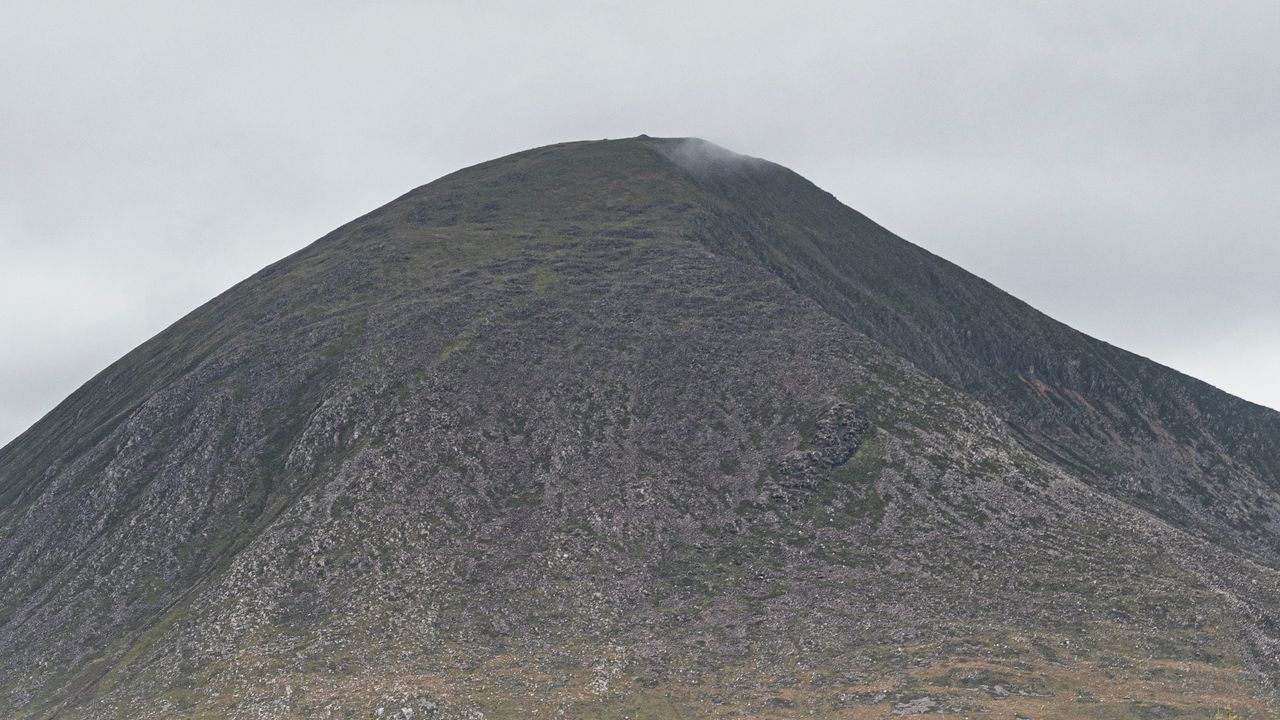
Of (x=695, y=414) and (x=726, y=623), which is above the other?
(x=695, y=414)

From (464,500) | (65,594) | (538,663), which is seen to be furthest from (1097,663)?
(65,594)

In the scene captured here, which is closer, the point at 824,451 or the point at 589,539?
the point at 589,539

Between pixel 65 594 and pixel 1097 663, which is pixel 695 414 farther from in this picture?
pixel 65 594

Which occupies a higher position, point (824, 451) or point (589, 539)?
point (824, 451)

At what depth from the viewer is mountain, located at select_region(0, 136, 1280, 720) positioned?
103m

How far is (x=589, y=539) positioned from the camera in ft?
439

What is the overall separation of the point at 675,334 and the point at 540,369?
27.8 m

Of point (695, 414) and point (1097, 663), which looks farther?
point (695, 414)

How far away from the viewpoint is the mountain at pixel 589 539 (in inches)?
4043

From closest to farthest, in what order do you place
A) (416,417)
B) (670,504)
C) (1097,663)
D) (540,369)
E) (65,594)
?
1. (1097,663)
2. (65,594)
3. (670,504)
4. (416,417)
5. (540,369)

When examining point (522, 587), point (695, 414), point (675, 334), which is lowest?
point (522, 587)

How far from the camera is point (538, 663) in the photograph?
4281 inches

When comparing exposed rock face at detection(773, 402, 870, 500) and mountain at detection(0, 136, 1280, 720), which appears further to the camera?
exposed rock face at detection(773, 402, 870, 500)

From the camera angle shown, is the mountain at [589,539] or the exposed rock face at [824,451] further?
the exposed rock face at [824,451]
